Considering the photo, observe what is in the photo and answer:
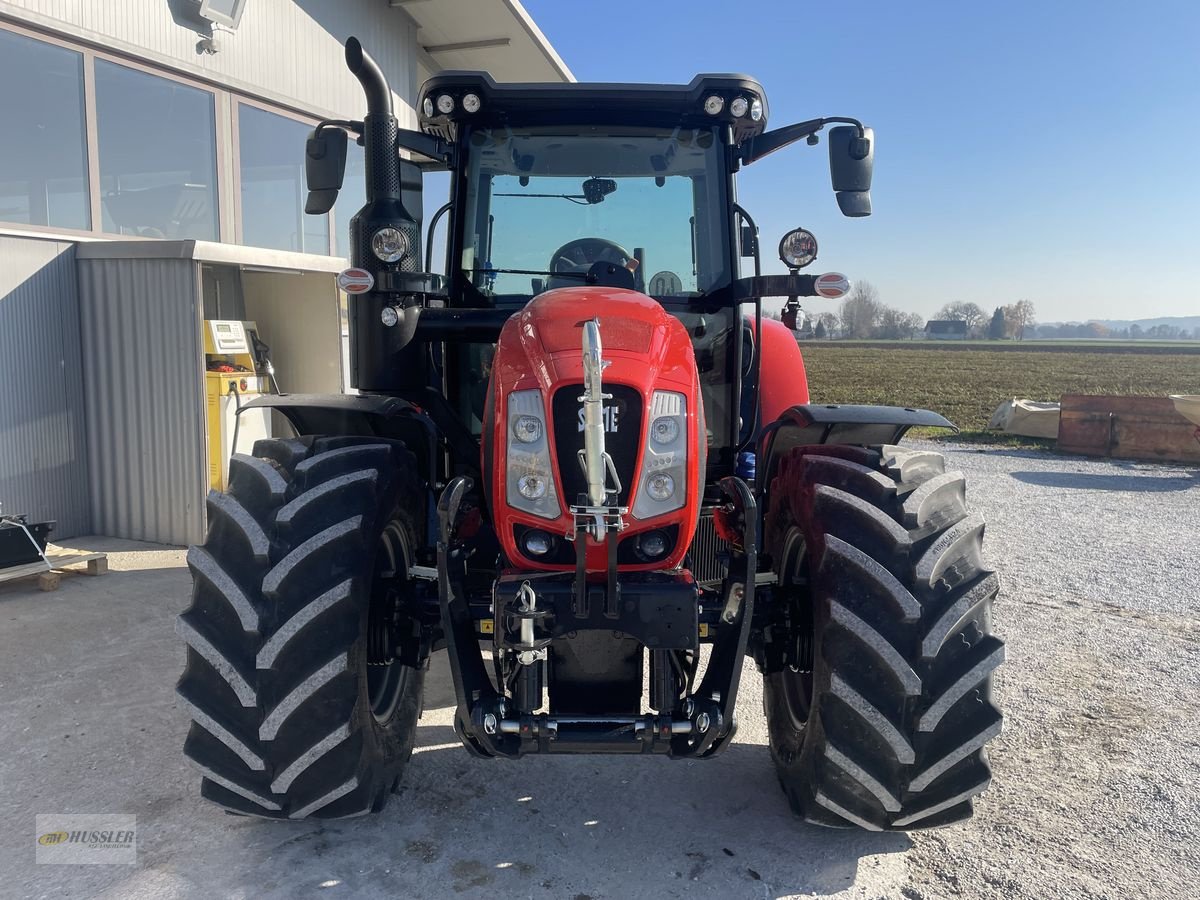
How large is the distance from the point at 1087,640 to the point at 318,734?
4429 millimetres

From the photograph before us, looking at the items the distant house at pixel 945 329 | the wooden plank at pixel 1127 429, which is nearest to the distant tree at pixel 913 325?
the distant house at pixel 945 329

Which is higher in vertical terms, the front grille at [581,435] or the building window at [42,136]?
the building window at [42,136]

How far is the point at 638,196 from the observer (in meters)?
3.95

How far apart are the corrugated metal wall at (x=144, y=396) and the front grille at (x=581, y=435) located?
5523 millimetres

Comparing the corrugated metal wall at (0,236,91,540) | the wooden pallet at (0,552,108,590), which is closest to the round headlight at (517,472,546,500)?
the wooden pallet at (0,552,108,590)

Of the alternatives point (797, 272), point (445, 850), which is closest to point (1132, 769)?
point (797, 272)

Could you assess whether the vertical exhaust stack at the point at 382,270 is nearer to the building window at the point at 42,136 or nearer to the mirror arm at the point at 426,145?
the mirror arm at the point at 426,145

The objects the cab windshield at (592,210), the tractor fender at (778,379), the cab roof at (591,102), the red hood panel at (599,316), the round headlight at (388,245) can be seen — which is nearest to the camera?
the red hood panel at (599,316)

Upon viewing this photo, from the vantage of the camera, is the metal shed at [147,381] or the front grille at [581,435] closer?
the front grille at [581,435]

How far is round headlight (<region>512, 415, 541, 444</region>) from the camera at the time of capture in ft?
8.75

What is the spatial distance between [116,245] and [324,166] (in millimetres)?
4722

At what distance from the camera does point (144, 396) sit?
7453 millimetres

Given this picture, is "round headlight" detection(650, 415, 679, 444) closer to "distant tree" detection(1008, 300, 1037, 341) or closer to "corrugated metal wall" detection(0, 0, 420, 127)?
"corrugated metal wall" detection(0, 0, 420, 127)

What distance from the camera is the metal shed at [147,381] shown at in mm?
7238
